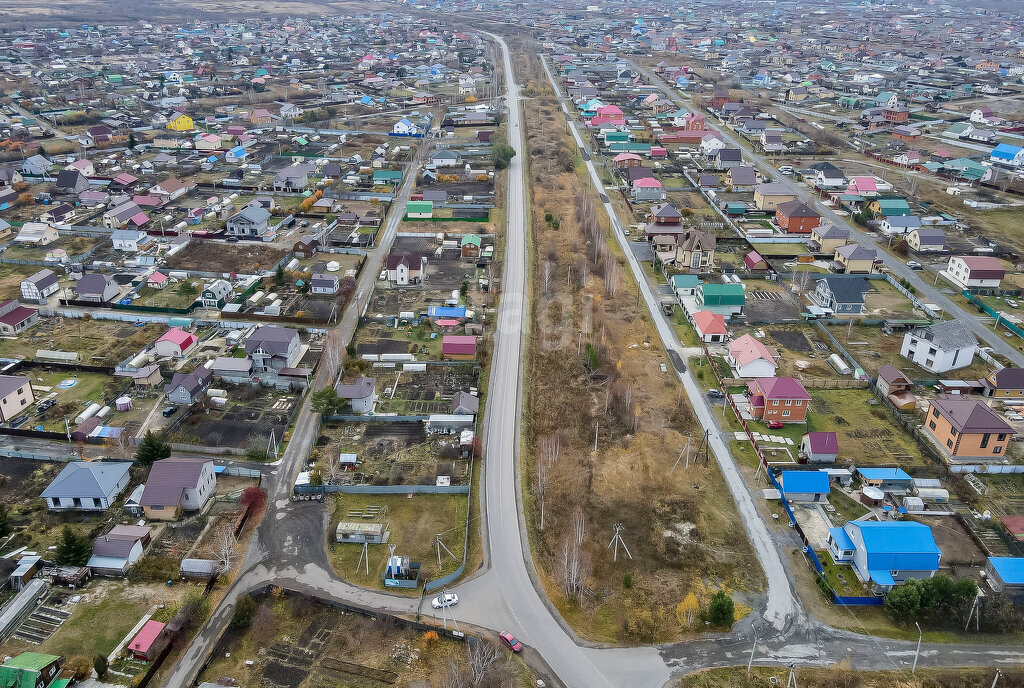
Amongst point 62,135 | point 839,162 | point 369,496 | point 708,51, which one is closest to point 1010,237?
point 839,162

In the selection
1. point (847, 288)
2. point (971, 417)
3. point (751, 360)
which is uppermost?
point (971, 417)

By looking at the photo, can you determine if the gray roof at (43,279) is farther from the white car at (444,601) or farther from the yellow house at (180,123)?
the yellow house at (180,123)

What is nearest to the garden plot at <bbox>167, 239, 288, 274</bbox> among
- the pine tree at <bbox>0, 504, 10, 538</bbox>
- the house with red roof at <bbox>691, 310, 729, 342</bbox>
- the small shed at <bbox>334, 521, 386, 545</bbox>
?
the pine tree at <bbox>0, 504, 10, 538</bbox>

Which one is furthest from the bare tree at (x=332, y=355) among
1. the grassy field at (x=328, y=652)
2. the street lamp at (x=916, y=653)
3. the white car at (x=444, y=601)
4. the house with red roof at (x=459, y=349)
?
the street lamp at (x=916, y=653)

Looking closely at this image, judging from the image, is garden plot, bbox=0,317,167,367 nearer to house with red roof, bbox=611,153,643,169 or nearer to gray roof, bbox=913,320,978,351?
gray roof, bbox=913,320,978,351

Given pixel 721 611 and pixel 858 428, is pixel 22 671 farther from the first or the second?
pixel 858 428

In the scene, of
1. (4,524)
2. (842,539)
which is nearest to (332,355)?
(4,524)
